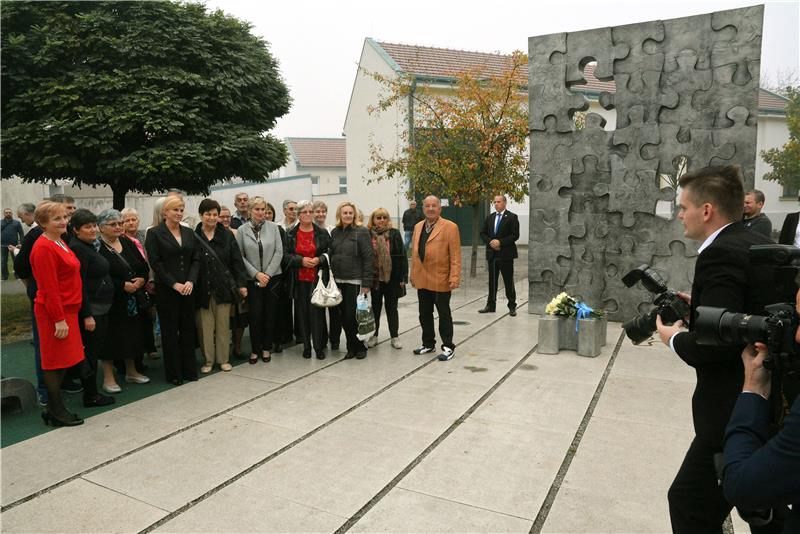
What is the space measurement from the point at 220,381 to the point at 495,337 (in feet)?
12.6

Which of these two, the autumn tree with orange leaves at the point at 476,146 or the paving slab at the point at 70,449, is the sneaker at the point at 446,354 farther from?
the autumn tree with orange leaves at the point at 476,146

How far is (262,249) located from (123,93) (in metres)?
3.82

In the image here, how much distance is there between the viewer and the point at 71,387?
19.4 feet

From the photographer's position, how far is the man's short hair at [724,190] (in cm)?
227

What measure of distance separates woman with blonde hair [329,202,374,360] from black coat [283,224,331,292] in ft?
0.30

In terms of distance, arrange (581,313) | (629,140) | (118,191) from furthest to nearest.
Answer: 1. (118,191)
2. (629,140)
3. (581,313)

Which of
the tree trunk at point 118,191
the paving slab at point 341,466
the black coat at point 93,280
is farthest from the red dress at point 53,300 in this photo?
the tree trunk at point 118,191

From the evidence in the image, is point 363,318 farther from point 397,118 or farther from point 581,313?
point 397,118

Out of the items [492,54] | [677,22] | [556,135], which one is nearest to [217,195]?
[492,54]

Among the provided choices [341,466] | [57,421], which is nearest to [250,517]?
[341,466]

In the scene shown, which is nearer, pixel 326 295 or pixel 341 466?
pixel 341 466

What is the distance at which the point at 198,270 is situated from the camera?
6.23 metres

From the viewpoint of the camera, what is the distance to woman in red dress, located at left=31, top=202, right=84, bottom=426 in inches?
184

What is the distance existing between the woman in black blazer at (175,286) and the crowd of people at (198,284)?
11 millimetres
